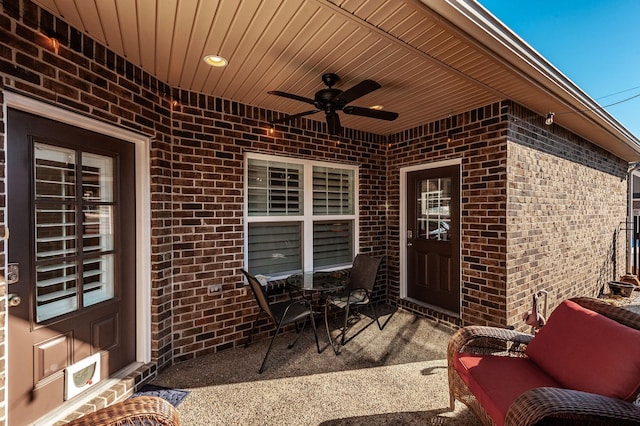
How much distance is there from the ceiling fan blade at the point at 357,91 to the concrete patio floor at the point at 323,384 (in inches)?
93.6

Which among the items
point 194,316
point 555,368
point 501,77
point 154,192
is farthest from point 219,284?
point 501,77

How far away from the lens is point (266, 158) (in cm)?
342

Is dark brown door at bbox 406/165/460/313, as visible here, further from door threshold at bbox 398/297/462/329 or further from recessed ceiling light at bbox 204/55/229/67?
recessed ceiling light at bbox 204/55/229/67

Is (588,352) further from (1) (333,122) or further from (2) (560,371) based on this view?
(1) (333,122)

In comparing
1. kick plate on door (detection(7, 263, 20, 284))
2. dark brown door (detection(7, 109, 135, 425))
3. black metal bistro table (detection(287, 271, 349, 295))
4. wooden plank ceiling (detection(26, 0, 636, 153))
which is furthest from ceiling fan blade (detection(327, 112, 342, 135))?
kick plate on door (detection(7, 263, 20, 284))

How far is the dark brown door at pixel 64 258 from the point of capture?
171 centimetres

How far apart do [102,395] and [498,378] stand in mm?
2767

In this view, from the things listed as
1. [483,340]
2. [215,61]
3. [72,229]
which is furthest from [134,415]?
[215,61]

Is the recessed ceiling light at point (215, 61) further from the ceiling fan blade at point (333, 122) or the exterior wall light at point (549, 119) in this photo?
the exterior wall light at point (549, 119)

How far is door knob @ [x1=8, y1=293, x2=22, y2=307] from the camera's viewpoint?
5.36 feet

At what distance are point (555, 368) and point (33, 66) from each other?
11.9ft

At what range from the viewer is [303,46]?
6.73ft

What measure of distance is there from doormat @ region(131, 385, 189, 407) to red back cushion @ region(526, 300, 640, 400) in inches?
105

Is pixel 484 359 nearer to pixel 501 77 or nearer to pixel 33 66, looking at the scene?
pixel 501 77
